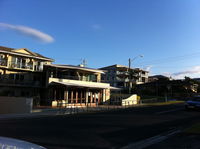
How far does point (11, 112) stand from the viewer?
71.5 ft

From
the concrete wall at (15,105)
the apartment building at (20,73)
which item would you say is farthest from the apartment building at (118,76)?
the concrete wall at (15,105)

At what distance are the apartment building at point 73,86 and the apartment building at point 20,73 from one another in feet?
7.49

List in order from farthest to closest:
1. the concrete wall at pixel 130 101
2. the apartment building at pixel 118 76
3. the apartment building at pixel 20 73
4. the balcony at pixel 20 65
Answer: the apartment building at pixel 118 76, the concrete wall at pixel 130 101, the balcony at pixel 20 65, the apartment building at pixel 20 73

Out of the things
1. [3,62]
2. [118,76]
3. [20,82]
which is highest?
[118,76]

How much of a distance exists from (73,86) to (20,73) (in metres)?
11.2

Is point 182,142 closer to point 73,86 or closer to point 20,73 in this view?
point 73,86

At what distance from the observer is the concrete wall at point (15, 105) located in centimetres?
2142

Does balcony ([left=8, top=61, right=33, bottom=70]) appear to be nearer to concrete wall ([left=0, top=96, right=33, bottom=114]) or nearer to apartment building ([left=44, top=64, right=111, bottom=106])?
apartment building ([left=44, top=64, right=111, bottom=106])

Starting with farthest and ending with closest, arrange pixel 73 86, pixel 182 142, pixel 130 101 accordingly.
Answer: pixel 130 101, pixel 73 86, pixel 182 142

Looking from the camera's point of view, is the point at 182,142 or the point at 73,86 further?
the point at 73,86

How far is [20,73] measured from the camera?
120 feet

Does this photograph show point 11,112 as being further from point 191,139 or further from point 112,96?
point 112,96

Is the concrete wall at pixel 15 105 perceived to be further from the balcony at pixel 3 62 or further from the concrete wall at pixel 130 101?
the concrete wall at pixel 130 101

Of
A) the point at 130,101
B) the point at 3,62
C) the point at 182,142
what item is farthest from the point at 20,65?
the point at 182,142
